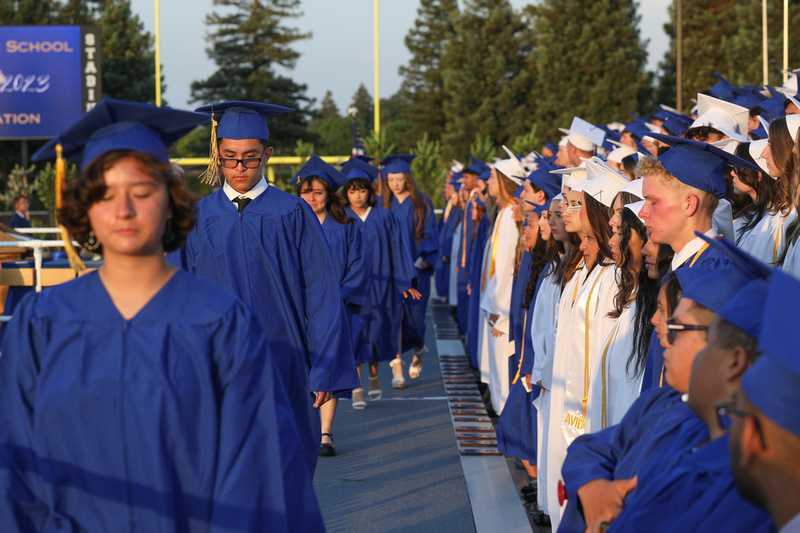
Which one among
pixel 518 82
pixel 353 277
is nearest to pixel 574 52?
pixel 518 82

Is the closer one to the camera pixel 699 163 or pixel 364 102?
pixel 699 163

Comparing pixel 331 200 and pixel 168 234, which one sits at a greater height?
pixel 331 200

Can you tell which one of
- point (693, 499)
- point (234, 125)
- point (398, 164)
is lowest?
point (693, 499)

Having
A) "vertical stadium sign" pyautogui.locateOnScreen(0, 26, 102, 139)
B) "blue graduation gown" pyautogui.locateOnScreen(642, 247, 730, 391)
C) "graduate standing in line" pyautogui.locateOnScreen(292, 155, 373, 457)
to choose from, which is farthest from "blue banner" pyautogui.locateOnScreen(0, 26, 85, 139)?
"blue graduation gown" pyautogui.locateOnScreen(642, 247, 730, 391)

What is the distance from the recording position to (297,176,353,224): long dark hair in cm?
784

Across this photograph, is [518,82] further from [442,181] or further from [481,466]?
[481,466]

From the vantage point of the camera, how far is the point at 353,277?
27.4 ft

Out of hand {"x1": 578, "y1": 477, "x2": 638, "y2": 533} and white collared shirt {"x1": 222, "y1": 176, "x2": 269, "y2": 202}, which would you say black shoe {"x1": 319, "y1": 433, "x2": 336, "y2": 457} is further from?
hand {"x1": 578, "y1": 477, "x2": 638, "y2": 533}

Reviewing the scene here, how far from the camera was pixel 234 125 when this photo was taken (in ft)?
15.2

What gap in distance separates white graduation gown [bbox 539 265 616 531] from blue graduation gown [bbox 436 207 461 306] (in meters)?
9.89

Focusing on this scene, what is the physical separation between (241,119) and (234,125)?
55mm

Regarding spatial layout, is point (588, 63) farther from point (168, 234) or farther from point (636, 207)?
point (168, 234)

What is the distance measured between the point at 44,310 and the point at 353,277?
5923mm

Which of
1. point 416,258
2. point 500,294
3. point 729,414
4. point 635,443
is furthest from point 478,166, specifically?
point 729,414
